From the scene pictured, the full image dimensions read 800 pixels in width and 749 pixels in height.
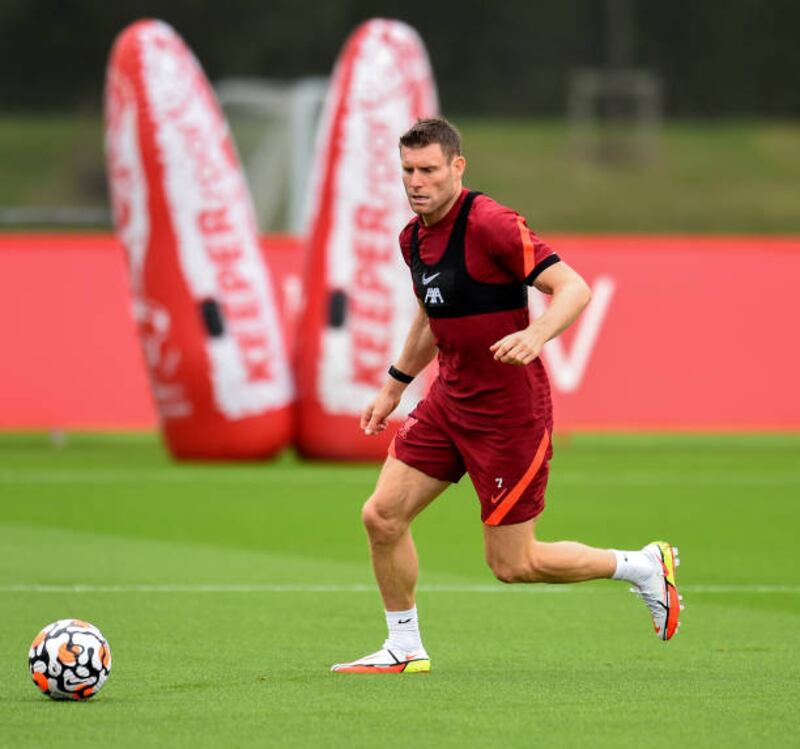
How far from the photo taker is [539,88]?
102ft

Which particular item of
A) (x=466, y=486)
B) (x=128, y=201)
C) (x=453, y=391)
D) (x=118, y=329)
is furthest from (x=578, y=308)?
(x=118, y=329)

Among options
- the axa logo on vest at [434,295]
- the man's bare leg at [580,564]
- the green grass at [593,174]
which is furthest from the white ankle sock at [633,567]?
the green grass at [593,174]

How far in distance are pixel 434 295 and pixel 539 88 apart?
23953 mm

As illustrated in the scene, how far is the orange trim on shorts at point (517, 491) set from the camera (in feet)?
25.0

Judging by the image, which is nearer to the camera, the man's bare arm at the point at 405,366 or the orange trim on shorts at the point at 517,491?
the orange trim on shorts at the point at 517,491

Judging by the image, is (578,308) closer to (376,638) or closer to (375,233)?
(376,638)

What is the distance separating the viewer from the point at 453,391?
25.2ft

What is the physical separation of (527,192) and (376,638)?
937 inches

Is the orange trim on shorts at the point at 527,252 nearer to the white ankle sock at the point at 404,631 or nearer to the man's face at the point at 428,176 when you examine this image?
the man's face at the point at 428,176

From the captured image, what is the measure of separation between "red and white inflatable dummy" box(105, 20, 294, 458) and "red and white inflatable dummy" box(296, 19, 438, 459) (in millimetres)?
401

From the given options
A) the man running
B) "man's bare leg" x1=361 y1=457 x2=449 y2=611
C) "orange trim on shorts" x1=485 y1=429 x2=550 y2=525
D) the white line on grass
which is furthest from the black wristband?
the white line on grass

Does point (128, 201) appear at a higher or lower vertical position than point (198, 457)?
higher

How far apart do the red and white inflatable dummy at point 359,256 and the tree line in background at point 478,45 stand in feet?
42.6

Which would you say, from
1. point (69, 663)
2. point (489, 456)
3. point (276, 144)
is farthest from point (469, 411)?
point (276, 144)
